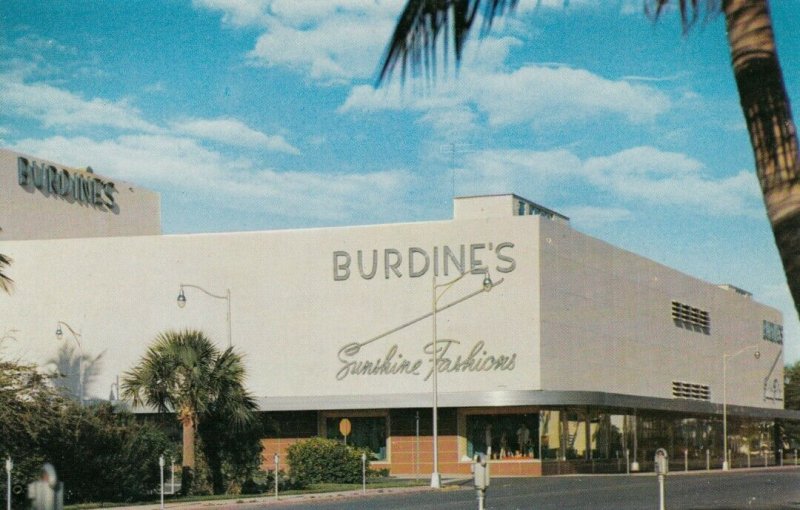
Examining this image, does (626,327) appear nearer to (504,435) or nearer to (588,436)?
(588,436)

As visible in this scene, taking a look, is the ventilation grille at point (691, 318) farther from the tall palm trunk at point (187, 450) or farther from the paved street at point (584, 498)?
the tall palm trunk at point (187, 450)

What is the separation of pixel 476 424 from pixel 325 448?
16233 millimetres

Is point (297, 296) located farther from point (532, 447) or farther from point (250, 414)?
point (250, 414)

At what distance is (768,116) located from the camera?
6.47 m

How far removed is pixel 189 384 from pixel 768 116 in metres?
32.5

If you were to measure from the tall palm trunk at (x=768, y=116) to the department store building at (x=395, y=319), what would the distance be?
49.4 m

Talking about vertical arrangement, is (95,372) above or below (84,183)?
below

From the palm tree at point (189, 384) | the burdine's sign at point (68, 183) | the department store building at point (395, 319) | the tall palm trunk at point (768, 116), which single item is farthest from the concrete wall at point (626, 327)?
the tall palm trunk at point (768, 116)

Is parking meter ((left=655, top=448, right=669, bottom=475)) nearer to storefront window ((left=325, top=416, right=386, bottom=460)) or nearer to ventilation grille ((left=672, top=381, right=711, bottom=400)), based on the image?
storefront window ((left=325, top=416, right=386, bottom=460))

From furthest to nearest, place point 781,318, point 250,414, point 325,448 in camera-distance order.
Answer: point 781,318
point 325,448
point 250,414

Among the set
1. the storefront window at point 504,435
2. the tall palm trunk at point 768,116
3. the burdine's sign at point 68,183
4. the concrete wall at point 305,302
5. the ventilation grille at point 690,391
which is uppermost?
the burdine's sign at point 68,183

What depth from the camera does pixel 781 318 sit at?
10881cm

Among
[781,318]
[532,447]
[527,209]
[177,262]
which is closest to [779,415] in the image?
[781,318]

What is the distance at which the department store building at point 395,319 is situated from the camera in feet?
201
